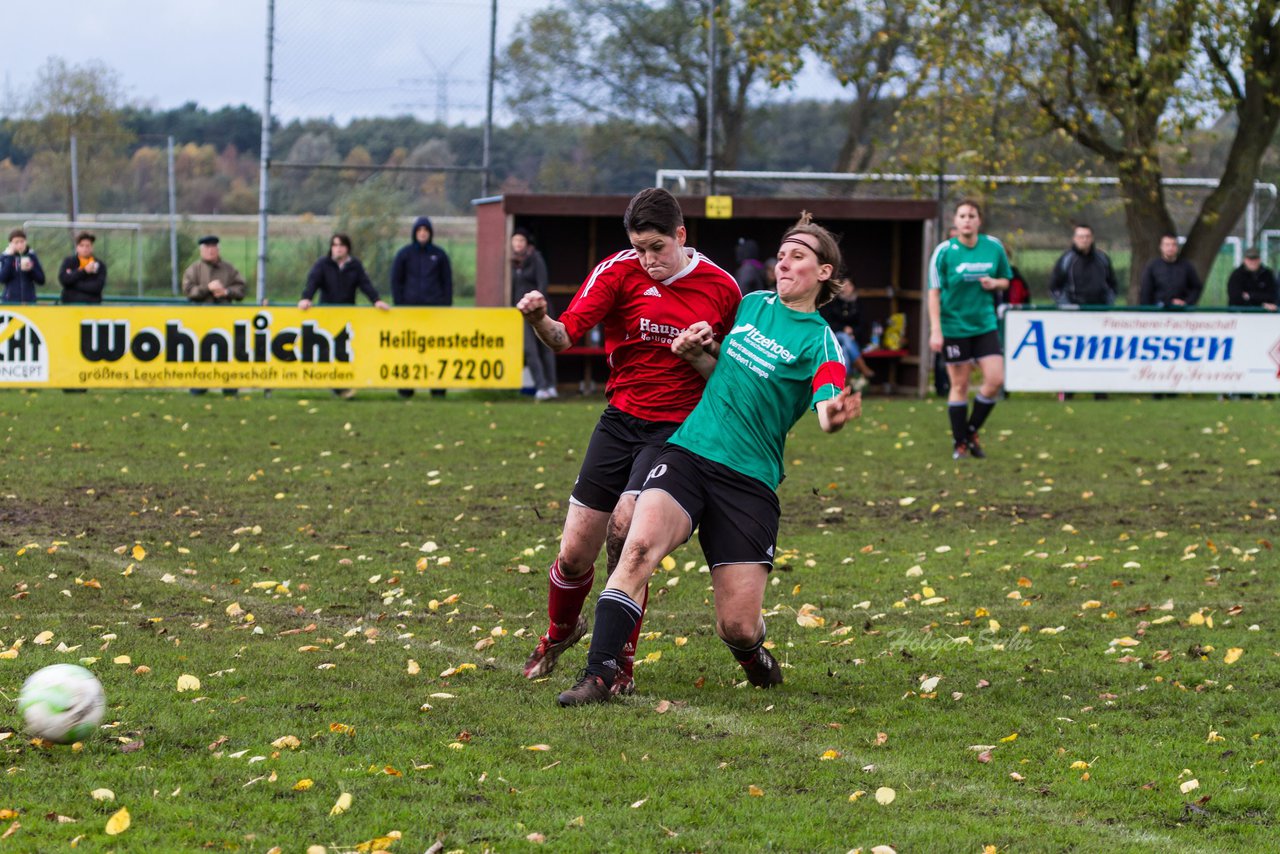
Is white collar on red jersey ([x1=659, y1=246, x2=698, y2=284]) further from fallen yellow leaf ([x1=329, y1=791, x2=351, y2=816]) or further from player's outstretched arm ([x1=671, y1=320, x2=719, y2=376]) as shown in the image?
fallen yellow leaf ([x1=329, y1=791, x2=351, y2=816])

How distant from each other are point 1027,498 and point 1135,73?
39.7 ft

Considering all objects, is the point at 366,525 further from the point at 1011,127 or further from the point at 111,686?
the point at 1011,127

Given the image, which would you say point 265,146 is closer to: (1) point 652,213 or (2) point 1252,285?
(2) point 1252,285

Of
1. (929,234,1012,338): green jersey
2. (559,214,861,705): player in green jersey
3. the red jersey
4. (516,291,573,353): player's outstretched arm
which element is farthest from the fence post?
(559,214,861,705): player in green jersey

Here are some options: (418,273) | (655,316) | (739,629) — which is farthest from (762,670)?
(418,273)

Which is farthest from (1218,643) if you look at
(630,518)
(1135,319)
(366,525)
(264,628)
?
(1135,319)

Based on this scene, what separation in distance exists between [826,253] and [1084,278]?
601 inches

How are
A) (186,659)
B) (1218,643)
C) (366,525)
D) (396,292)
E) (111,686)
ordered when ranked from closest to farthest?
(111,686) → (186,659) → (1218,643) → (366,525) → (396,292)

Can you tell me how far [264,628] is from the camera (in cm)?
722

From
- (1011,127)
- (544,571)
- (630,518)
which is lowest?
(544,571)

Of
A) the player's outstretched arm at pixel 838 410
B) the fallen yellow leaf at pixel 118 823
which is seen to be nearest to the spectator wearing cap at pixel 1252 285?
the player's outstretched arm at pixel 838 410

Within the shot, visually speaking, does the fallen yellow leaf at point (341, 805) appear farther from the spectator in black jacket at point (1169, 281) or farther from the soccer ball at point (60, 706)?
the spectator in black jacket at point (1169, 281)

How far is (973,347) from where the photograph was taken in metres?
13.7

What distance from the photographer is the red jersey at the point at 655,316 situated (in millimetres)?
6262
